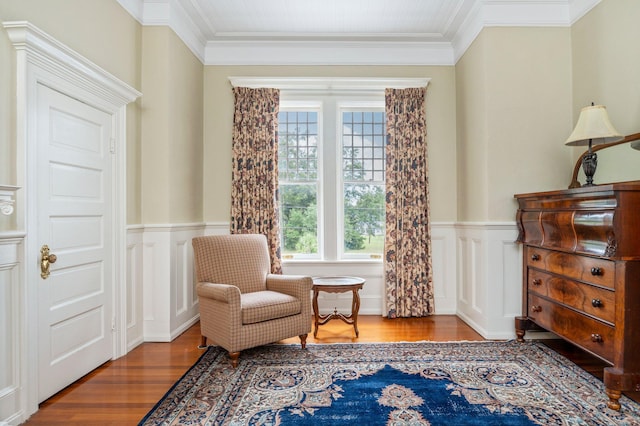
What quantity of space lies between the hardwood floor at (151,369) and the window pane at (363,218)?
0.87 meters

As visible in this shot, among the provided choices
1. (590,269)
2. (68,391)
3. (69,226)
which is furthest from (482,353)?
(69,226)

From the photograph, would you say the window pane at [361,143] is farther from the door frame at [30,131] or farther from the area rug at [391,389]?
the door frame at [30,131]

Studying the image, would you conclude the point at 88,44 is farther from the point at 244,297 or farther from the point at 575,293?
the point at 575,293

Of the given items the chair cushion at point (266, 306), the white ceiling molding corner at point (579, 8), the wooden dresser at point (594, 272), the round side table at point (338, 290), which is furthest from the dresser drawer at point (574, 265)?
the white ceiling molding corner at point (579, 8)

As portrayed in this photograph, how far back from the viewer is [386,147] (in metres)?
4.63

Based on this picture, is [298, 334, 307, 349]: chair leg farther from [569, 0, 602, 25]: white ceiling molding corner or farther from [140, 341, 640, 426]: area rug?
[569, 0, 602, 25]: white ceiling molding corner

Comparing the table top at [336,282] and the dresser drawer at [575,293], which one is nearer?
the dresser drawer at [575,293]

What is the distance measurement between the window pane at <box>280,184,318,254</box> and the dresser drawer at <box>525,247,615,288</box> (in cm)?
239

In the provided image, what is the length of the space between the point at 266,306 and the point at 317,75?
2.89 meters

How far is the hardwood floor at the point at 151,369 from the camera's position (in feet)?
7.73

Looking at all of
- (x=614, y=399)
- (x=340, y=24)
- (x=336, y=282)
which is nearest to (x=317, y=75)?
(x=340, y=24)

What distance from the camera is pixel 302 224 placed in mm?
4879

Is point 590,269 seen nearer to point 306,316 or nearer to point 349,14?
point 306,316

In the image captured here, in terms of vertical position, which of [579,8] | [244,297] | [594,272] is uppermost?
[579,8]
